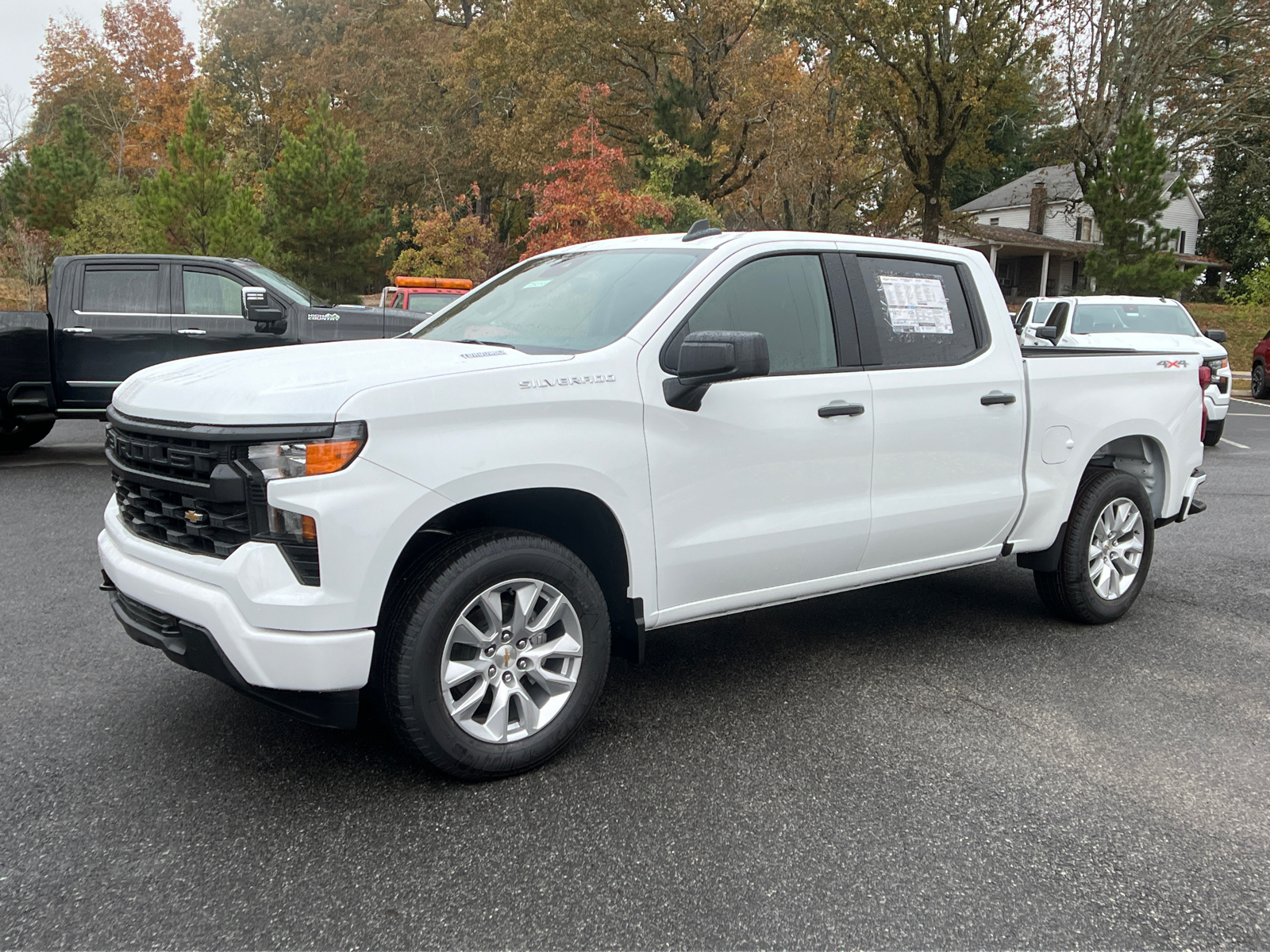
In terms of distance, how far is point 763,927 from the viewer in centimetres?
282

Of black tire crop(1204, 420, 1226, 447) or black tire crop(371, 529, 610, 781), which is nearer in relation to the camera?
black tire crop(371, 529, 610, 781)

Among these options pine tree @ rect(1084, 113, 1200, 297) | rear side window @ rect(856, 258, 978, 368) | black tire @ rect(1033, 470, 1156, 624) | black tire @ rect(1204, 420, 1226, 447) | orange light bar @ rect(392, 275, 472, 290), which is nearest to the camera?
rear side window @ rect(856, 258, 978, 368)

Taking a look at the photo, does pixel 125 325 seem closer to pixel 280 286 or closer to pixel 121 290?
pixel 121 290

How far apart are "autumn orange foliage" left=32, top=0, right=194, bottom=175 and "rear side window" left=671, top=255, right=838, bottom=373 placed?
168 ft

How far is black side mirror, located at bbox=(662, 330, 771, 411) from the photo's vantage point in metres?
3.68

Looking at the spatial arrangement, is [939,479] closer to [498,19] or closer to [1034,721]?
[1034,721]

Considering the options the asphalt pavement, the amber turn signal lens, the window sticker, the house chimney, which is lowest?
the asphalt pavement

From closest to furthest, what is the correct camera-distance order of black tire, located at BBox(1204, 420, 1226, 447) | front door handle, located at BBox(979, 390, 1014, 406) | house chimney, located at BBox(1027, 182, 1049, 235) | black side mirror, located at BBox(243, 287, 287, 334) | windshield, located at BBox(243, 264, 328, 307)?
front door handle, located at BBox(979, 390, 1014, 406), black side mirror, located at BBox(243, 287, 287, 334), windshield, located at BBox(243, 264, 328, 307), black tire, located at BBox(1204, 420, 1226, 447), house chimney, located at BBox(1027, 182, 1049, 235)

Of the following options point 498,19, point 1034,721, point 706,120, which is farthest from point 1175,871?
point 498,19

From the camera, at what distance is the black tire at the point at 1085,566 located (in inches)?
212

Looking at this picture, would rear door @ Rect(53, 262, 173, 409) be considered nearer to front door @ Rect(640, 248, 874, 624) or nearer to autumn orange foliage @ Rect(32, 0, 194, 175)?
front door @ Rect(640, 248, 874, 624)

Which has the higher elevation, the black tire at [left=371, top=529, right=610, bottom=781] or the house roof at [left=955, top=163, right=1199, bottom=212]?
the house roof at [left=955, top=163, right=1199, bottom=212]

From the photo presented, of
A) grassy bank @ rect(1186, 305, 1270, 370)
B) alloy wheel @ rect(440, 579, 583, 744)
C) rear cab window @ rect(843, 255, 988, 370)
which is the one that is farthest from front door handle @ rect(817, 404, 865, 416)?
grassy bank @ rect(1186, 305, 1270, 370)

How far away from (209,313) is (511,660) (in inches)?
317
